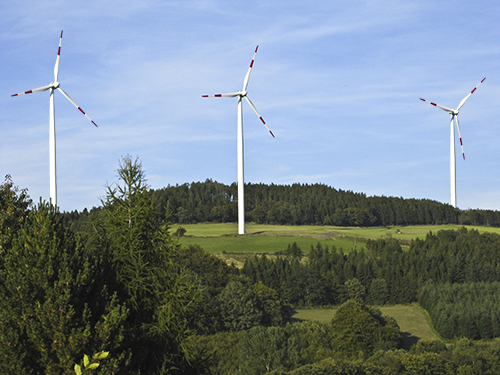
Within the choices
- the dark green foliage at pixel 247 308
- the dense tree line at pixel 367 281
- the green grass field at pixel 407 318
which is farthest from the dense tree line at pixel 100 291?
the dense tree line at pixel 367 281

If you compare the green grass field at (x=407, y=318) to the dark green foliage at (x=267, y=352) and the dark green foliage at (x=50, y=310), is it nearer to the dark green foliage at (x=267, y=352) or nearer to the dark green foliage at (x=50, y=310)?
the dark green foliage at (x=267, y=352)

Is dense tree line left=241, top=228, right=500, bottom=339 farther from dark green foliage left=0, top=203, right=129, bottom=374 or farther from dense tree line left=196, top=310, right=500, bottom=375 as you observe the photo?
dark green foliage left=0, top=203, right=129, bottom=374

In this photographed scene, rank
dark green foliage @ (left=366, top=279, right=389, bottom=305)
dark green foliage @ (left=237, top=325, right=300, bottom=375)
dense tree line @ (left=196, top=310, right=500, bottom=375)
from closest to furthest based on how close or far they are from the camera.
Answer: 1. dense tree line @ (left=196, top=310, right=500, bottom=375)
2. dark green foliage @ (left=237, top=325, right=300, bottom=375)
3. dark green foliage @ (left=366, top=279, right=389, bottom=305)

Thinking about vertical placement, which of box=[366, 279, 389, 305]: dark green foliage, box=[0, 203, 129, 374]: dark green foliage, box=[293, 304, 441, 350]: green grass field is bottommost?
box=[293, 304, 441, 350]: green grass field

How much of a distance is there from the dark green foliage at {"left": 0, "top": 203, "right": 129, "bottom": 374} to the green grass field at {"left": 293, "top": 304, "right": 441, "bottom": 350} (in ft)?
384

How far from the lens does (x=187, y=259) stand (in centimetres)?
15400

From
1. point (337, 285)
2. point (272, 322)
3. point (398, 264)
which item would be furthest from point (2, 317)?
point (398, 264)

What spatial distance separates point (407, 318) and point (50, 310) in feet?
473

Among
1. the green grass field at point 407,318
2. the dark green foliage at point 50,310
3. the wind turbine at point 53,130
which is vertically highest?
the wind turbine at point 53,130

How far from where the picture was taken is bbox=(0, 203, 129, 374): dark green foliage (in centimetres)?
2522

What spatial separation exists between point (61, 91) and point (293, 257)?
111 m

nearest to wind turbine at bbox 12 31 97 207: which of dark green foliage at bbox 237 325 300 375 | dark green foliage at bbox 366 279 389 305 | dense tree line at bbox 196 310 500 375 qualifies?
dense tree line at bbox 196 310 500 375

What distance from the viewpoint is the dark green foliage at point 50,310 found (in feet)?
82.7

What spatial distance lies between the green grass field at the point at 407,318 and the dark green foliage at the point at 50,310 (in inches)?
4604
